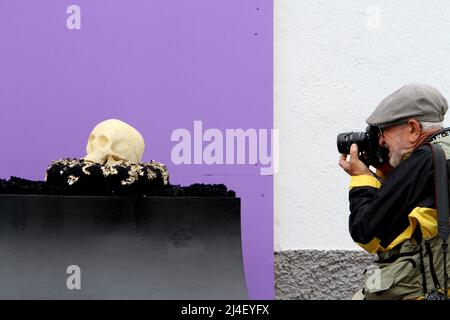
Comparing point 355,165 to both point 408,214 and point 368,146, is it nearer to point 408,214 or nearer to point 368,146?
point 368,146

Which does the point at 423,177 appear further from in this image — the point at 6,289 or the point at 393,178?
the point at 6,289

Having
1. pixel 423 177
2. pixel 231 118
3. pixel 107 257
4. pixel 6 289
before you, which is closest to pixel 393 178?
pixel 423 177

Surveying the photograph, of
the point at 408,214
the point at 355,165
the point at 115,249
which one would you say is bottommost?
the point at 115,249

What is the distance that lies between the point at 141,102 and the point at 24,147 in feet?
2.57

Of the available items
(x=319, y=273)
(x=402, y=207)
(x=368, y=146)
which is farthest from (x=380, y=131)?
(x=319, y=273)

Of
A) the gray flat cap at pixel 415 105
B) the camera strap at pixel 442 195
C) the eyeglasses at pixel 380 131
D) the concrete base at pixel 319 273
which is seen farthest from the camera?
the concrete base at pixel 319 273

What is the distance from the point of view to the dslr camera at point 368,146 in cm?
336

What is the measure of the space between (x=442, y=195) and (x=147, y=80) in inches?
107

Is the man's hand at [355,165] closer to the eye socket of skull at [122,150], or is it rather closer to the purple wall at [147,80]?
the eye socket of skull at [122,150]

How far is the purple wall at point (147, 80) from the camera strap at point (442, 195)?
236 cm

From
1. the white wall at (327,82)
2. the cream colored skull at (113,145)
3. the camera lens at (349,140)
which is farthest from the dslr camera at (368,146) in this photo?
the white wall at (327,82)

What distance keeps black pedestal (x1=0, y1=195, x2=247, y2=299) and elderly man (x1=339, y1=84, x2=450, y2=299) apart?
0.58 m

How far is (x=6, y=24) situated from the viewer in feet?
17.1

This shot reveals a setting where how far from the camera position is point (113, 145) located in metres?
3.83
